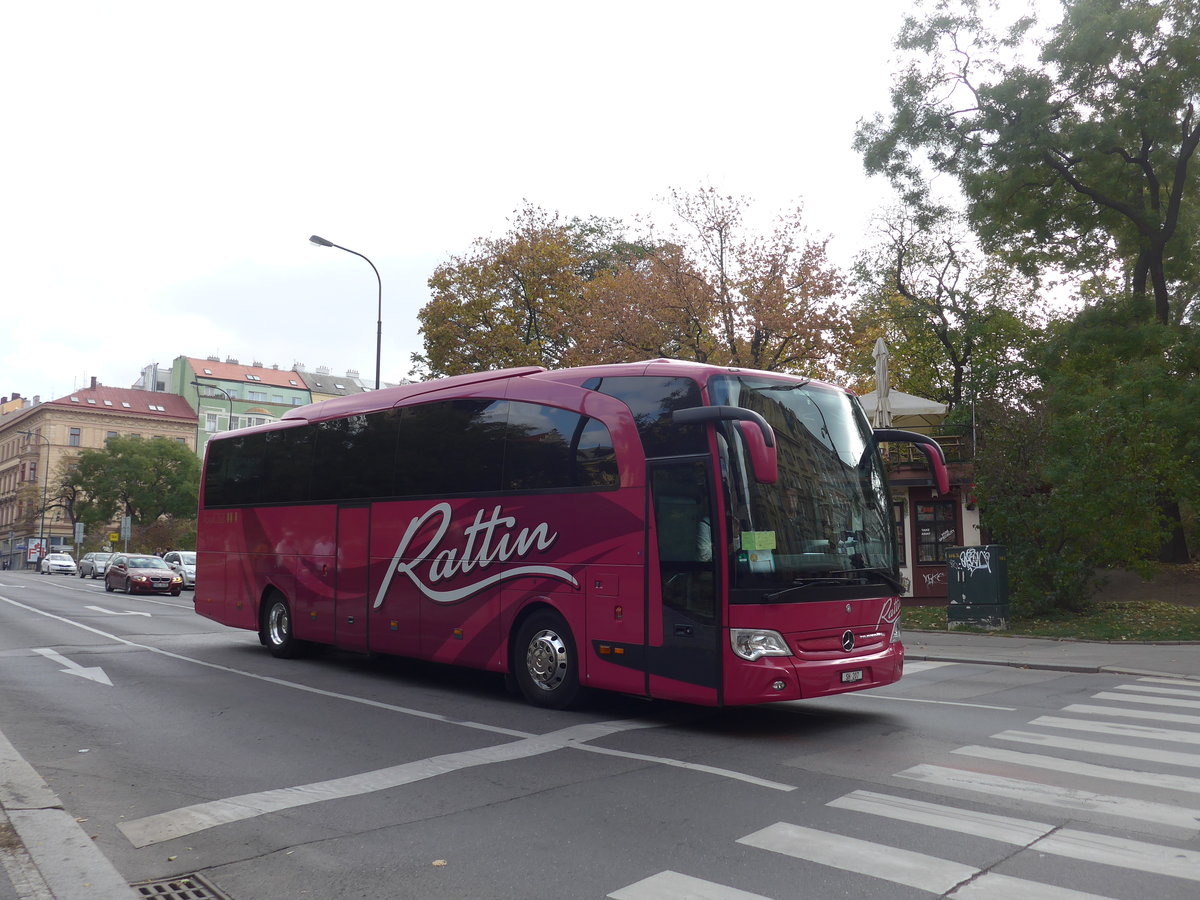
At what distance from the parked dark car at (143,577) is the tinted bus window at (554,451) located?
3129cm

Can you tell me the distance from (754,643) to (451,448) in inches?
185

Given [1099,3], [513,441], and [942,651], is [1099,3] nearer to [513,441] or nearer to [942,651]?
[942,651]

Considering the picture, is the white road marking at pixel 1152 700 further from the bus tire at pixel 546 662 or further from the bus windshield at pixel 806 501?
the bus tire at pixel 546 662

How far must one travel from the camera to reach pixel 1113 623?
61.9 ft

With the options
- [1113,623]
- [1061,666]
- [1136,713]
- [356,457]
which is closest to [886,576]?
[1136,713]

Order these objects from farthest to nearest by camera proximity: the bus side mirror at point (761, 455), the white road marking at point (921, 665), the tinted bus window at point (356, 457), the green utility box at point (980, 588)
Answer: the green utility box at point (980, 588) → the white road marking at point (921, 665) → the tinted bus window at point (356, 457) → the bus side mirror at point (761, 455)

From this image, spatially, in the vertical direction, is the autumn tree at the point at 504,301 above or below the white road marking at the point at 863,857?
above

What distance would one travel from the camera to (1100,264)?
30188mm

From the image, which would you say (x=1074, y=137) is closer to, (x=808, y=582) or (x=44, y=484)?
(x=808, y=582)

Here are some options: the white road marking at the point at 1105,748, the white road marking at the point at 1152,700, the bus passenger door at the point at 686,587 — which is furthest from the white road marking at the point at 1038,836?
the white road marking at the point at 1152,700

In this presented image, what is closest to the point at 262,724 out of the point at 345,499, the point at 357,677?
the point at 357,677

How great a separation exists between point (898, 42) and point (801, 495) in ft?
76.2

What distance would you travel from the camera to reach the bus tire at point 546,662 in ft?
32.1

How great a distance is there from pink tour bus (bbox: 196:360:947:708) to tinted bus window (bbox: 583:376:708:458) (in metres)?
0.02
